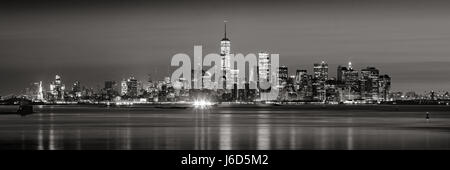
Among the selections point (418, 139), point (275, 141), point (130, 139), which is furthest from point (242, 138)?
point (418, 139)
